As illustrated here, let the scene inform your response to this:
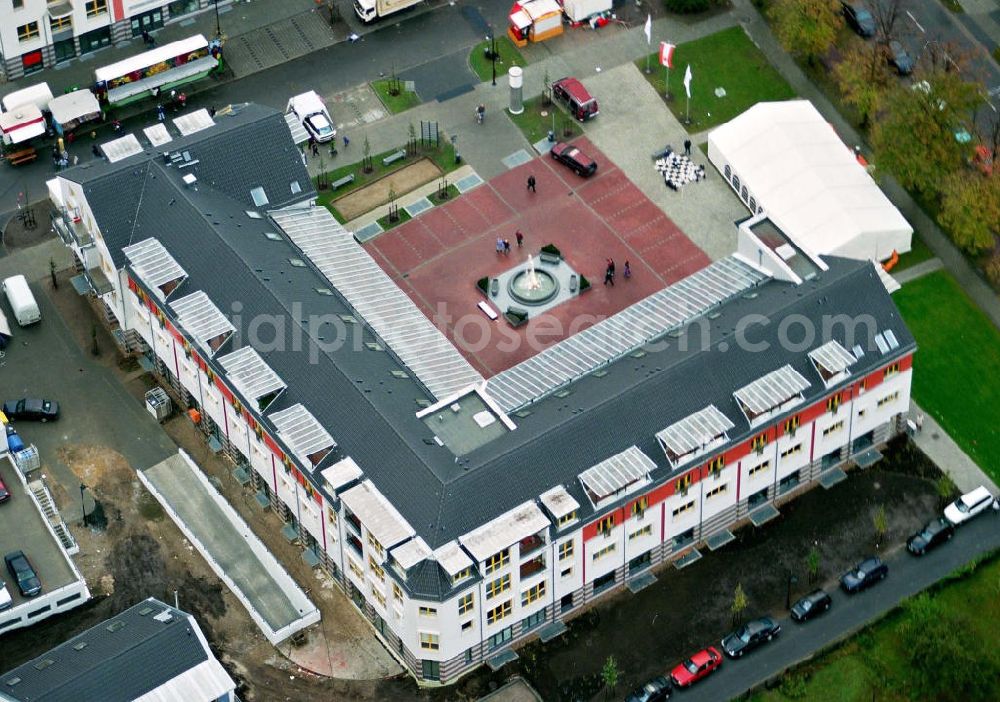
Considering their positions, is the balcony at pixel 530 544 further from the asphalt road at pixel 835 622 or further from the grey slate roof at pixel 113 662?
the grey slate roof at pixel 113 662

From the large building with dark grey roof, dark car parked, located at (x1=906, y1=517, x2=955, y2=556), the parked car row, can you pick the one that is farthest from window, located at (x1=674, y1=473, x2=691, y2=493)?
dark car parked, located at (x1=906, y1=517, x2=955, y2=556)

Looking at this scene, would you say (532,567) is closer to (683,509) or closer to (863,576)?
(683,509)

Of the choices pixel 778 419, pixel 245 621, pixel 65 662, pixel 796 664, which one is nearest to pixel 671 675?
pixel 796 664

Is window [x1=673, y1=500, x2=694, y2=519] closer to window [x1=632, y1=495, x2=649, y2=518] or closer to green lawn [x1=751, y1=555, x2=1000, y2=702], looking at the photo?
window [x1=632, y1=495, x2=649, y2=518]

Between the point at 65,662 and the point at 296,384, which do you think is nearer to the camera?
the point at 65,662

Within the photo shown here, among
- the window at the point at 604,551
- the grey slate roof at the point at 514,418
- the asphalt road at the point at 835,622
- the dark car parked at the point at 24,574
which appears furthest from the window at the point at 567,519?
the dark car parked at the point at 24,574

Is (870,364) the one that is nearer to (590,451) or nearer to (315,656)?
(590,451)
